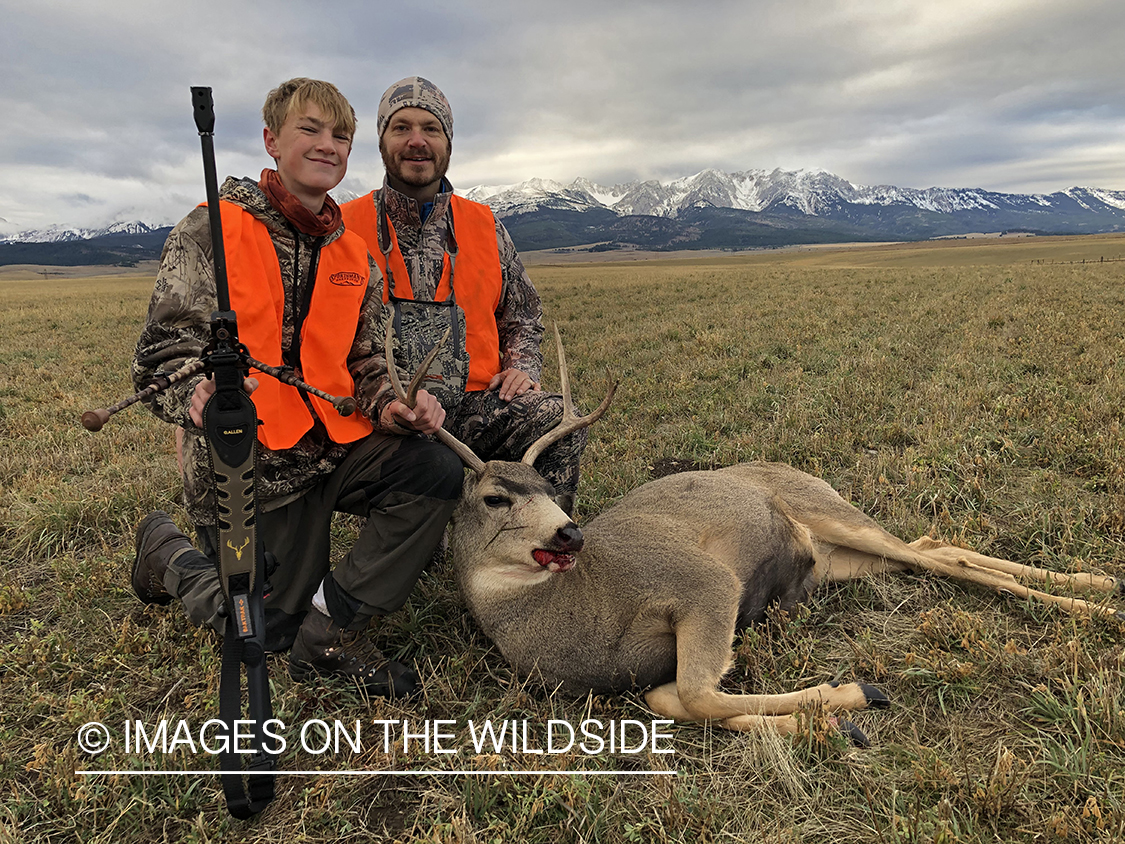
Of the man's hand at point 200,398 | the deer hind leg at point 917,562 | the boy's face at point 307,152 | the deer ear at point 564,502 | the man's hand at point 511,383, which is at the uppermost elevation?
the boy's face at point 307,152

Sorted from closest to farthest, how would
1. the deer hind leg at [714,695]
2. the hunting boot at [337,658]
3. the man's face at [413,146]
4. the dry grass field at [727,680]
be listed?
1. the dry grass field at [727,680]
2. the deer hind leg at [714,695]
3. the hunting boot at [337,658]
4. the man's face at [413,146]

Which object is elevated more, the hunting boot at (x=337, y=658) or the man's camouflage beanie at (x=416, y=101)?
the man's camouflage beanie at (x=416, y=101)

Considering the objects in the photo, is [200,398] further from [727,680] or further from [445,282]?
[727,680]

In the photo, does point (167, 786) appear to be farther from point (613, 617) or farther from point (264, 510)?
point (613, 617)

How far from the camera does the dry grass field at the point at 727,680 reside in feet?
8.34

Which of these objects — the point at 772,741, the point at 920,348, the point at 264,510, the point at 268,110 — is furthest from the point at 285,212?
the point at 920,348

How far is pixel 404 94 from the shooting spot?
15.9ft

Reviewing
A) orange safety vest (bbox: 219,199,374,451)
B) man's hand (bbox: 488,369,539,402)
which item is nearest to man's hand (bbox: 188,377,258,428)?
orange safety vest (bbox: 219,199,374,451)

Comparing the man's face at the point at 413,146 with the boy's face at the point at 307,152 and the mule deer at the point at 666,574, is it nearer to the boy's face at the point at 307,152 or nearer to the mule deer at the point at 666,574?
the boy's face at the point at 307,152

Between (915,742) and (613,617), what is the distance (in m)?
1.44

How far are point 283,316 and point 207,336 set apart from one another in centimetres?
42

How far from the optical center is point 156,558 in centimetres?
407

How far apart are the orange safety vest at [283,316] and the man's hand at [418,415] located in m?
0.26

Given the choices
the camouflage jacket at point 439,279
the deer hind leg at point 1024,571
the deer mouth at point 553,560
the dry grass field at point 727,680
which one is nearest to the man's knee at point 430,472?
the camouflage jacket at point 439,279
